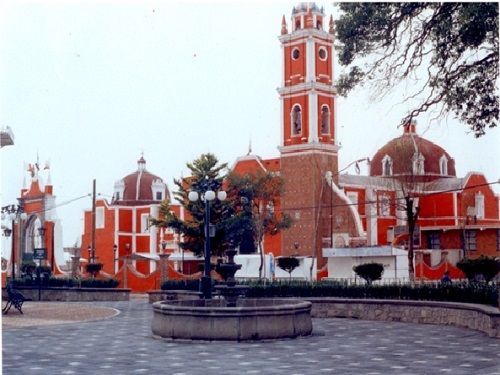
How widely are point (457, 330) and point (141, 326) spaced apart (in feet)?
23.0

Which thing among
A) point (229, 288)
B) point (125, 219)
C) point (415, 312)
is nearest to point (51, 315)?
point (229, 288)

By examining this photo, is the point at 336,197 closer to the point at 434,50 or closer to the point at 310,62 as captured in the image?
the point at 310,62

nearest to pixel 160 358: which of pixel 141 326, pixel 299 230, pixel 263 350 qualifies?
pixel 263 350

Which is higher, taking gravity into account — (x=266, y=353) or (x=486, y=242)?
(x=486, y=242)

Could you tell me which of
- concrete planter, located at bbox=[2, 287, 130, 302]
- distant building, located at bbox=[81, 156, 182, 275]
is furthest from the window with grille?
concrete planter, located at bbox=[2, 287, 130, 302]

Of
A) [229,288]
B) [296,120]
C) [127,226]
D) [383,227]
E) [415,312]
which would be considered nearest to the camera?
[229,288]

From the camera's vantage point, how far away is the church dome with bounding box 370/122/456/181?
39.2 metres

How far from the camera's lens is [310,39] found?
38.5 m

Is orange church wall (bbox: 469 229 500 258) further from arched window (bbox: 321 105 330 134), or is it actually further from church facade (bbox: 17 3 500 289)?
arched window (bbox: 321 105 330 134)

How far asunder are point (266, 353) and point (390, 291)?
742 centimetres

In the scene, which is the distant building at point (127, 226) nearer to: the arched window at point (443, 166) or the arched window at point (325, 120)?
the arched window at point (325, 120)

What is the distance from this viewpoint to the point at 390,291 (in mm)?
18188

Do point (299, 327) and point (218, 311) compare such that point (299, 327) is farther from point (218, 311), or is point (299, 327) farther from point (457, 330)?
point (457, 330)

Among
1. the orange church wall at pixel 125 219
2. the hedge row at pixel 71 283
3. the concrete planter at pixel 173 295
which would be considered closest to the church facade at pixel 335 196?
the hedge row at pixel 71 283
